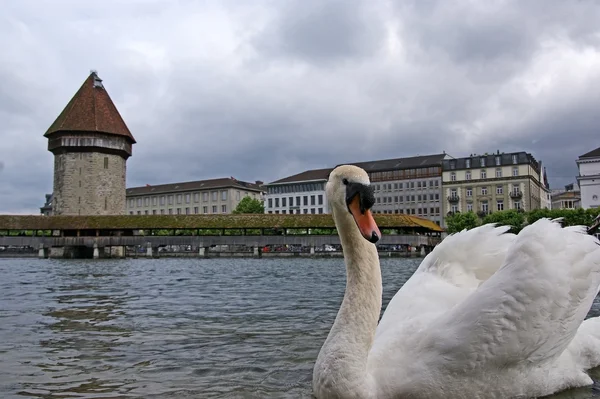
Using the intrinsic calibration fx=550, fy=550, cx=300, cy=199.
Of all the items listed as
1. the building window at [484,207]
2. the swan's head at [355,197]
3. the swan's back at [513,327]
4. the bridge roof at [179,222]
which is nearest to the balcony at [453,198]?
the building window at [484,207]

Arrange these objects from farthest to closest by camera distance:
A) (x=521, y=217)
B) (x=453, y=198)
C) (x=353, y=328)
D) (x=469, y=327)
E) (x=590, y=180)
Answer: (x=453, y=198) → (x=590, y=180) → (x=521, y=217) → (x=353, y=328) → (x=469, y=327)

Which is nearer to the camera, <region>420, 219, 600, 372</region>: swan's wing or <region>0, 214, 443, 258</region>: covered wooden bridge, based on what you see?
<region>420, 219, 600, 372</region>: swan's wing

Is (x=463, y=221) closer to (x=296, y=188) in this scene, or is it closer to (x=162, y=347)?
(x=296, y=188)

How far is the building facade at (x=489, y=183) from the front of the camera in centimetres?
7875

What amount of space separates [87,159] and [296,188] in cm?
4412

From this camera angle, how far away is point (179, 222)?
52.6 m

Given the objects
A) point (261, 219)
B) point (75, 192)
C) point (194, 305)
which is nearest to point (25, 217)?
point (75, 192)

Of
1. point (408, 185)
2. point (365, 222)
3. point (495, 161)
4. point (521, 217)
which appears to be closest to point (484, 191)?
point (495, 161)

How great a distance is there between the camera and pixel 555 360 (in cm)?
367

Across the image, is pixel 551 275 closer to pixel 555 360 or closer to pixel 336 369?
pixel 555 360

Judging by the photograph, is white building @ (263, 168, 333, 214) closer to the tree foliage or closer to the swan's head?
the tree foliage

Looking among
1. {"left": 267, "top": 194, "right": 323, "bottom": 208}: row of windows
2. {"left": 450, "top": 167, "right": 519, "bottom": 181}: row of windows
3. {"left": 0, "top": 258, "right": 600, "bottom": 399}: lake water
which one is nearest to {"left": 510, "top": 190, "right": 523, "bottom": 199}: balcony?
{"left": 450, "top": 167, "right": 519, "bottom": 181}: row of windows

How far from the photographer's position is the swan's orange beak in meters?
2.82

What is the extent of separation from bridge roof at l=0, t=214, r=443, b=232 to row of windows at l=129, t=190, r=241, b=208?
50328 millimetres
